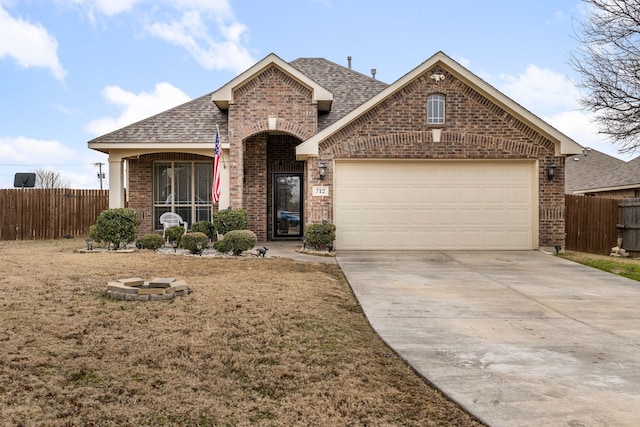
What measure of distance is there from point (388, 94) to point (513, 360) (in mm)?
9657

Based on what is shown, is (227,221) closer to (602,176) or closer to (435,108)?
(435,108)

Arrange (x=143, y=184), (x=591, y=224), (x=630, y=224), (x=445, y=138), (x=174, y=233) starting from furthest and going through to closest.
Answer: (x=591, y=224) < (x=630, y=224) < (x=143, y=184) < (x=445, y=138) < (x=174, y=233)

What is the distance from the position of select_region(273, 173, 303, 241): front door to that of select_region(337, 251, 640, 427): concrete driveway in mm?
6472

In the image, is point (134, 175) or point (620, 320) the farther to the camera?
point (134, 175)

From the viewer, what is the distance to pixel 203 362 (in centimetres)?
444

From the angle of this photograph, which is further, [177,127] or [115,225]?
[177,127]

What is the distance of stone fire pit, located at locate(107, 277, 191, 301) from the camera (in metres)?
6.86


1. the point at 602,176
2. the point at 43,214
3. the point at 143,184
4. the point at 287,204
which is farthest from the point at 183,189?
the point at 602,176

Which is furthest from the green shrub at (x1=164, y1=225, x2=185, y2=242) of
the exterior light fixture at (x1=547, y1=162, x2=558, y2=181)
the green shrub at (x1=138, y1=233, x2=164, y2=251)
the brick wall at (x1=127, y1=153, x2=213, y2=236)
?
the exterior light fixture at (x1=547, y1=162, x2=558, y2=181)

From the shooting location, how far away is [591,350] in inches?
201

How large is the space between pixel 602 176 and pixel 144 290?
2751cm

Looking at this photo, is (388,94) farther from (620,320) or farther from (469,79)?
(620,320)

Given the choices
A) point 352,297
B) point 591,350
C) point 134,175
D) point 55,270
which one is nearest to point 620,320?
point 591,350

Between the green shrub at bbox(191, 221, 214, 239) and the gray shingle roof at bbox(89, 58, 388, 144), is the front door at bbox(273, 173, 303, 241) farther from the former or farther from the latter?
the green shrub at bbox(191, 221, 214, 239)
